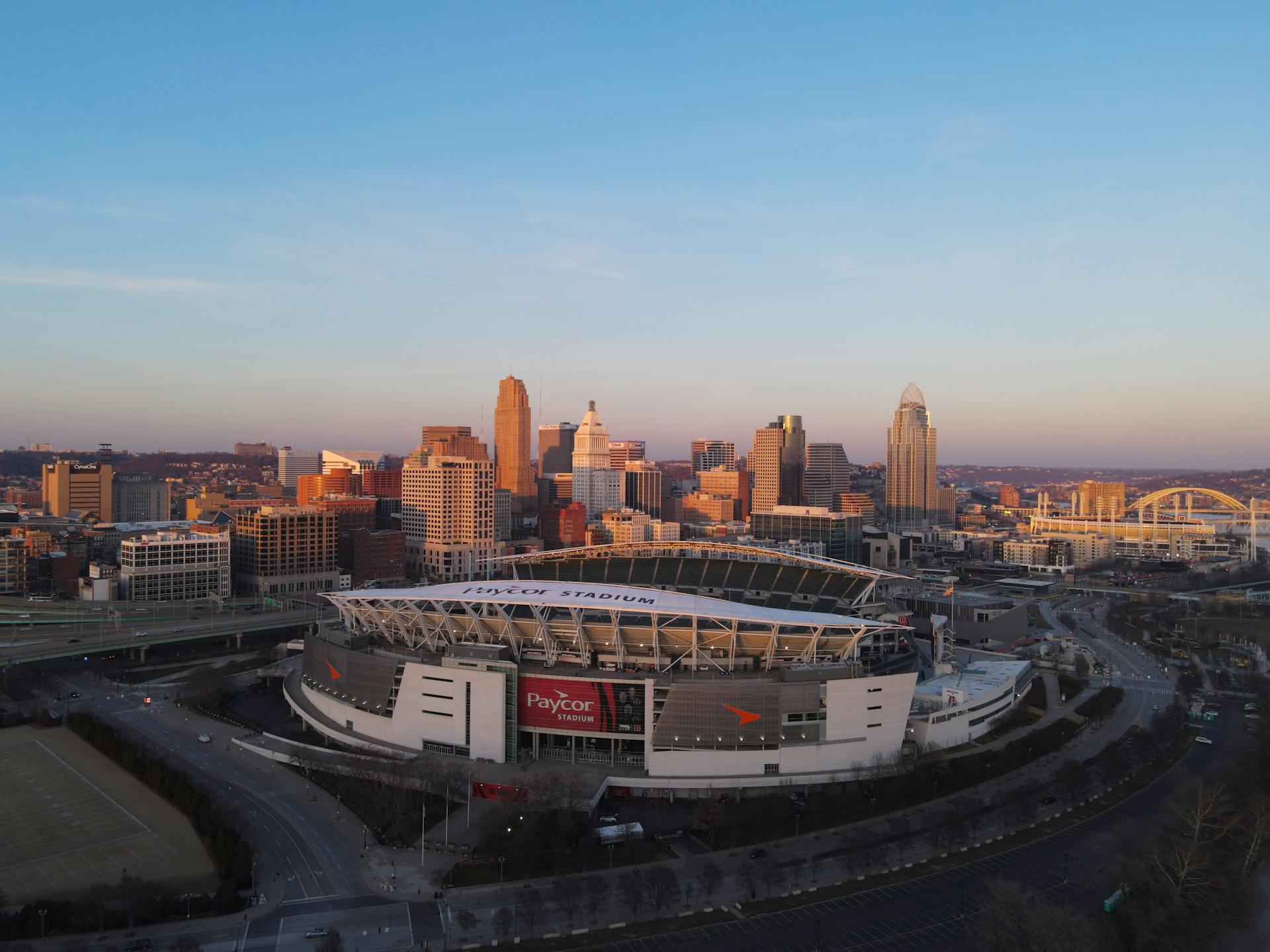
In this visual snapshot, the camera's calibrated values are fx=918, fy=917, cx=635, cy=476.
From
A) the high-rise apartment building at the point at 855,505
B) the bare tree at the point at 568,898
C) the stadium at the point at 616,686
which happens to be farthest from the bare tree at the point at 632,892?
the high-rise apartment building at the point at 855,505

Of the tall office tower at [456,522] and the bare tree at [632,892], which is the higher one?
the tall office tower at [456,522]

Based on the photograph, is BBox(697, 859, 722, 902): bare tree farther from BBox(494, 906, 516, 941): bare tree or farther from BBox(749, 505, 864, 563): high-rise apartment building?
BBox(749, 505, 864, 563): high-rise apartment building

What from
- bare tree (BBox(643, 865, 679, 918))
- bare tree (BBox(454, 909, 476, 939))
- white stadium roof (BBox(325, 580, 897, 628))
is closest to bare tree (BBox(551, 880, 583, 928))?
bare tree (BBox(643, 865, 679, 918))

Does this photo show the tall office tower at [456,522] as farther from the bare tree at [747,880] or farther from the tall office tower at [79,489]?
the bare tree at [747,880]

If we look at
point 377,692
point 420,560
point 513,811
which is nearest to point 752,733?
point 513,811

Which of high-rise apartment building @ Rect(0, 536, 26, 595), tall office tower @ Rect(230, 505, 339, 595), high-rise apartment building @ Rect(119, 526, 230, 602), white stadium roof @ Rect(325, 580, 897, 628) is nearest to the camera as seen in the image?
white stadium roof @ Rect(325, 580, 897, 628)

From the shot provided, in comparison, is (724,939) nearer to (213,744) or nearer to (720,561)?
(213,744)

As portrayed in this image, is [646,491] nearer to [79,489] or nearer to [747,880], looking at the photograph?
[79,489]
